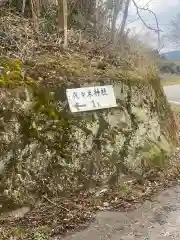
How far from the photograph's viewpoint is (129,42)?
1002cm

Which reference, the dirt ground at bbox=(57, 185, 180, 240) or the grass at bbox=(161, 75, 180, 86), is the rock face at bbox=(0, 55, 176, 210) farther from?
the grass at bbox=(161, 75, 180, 86)

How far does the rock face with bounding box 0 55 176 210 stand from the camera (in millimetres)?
4930

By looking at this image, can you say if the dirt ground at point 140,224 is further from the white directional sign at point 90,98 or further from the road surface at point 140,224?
the white directional sign at point 90,98

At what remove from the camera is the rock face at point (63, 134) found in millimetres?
4930

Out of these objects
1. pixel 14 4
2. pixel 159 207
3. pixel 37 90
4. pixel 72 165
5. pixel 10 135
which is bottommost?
pixel 159 207

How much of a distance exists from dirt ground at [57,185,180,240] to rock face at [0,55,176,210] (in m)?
0.73

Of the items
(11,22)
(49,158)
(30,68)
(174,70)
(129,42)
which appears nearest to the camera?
(49,158)

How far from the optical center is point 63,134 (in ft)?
17.6

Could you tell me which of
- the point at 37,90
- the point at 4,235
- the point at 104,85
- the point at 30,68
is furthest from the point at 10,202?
the point at 104,85

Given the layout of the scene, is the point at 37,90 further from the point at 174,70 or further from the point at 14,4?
the point at 174,70

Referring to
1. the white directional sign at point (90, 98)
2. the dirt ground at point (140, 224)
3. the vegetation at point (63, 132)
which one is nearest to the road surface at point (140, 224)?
the dirt ground at point (140, 224)

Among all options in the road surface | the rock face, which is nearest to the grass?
the rock face

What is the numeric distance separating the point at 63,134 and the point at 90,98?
79 centimetres

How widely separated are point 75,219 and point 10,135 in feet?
4.27
